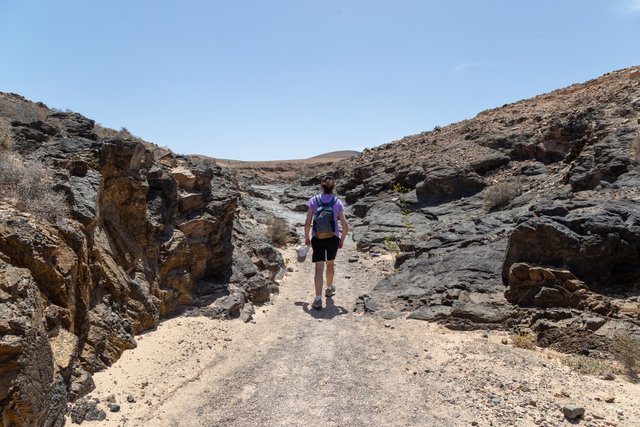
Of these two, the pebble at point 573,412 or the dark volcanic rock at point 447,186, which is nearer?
the pebble at point 573,412

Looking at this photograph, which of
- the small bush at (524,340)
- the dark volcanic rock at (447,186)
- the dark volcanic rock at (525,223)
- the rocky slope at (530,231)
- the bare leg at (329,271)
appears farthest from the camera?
the dark volcanic rock at (447,186)

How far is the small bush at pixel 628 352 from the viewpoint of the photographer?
430 cm

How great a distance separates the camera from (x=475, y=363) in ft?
15.7

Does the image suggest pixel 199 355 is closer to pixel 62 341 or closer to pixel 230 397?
pixel 230 397

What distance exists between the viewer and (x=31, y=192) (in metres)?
4.40

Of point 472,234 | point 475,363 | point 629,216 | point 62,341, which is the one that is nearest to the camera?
point 62,341

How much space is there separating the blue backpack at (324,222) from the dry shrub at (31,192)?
3.55 meters

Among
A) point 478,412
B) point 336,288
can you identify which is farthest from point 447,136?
point 478,412

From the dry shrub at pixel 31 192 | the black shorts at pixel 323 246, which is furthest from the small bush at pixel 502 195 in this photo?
the dry shrub at pixel 31 192

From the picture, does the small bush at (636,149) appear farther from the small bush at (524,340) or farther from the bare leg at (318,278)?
the bare leg at (318,278)

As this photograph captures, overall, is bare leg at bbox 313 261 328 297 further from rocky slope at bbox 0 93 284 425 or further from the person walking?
rocky slope at bbox 0 93 284 425

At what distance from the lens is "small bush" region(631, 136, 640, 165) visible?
28.9ft

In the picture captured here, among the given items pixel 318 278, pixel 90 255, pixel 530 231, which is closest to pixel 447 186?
pixel 530 231

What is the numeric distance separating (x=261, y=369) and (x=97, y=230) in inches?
99.5
